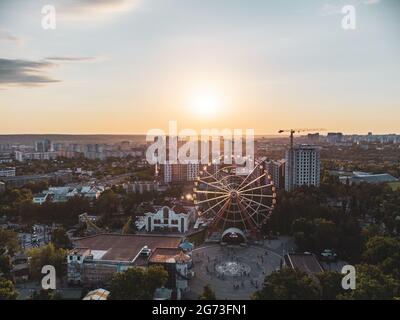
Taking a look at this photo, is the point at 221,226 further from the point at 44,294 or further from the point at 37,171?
the point at 37,171

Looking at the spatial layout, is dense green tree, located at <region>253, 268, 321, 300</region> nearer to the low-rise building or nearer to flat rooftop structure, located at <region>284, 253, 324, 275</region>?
flat rooftop structure, located at <region>284, 253, 324, 275</region>

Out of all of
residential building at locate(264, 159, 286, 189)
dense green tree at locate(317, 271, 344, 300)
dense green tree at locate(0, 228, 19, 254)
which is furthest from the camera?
residential building at locate(264, 159, 286, 189)

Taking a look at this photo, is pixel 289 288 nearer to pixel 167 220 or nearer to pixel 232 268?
pixel 232 268

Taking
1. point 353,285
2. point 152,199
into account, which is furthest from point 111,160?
point 353,285

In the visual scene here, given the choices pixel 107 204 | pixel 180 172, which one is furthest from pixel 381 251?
pixel 180 172

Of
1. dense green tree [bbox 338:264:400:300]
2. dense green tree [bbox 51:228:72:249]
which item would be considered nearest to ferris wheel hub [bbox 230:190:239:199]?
dense green tree [bbox 51:228:72:249]

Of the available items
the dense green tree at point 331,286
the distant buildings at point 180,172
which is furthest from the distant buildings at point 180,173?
the dense green tree at point 331,286
